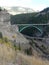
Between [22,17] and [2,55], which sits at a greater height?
[2,55]

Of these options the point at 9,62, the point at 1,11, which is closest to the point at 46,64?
the point at 9,62

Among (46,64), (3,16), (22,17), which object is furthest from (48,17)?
(46,64)

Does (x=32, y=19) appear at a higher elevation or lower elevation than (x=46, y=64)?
lower

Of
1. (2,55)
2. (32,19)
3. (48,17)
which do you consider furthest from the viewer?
(32,19)

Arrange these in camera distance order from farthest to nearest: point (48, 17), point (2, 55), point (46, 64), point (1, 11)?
point (48, 17), point (1, 11), point (46, 64), point (2, 55)

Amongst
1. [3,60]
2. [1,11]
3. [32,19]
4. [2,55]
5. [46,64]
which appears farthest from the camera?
[32,19]

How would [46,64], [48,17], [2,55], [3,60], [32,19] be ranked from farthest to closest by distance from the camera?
[32,19] → [48,17] → [46,64] → [2,55] → [3,60]

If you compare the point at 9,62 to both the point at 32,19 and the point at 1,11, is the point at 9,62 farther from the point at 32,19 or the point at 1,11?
the point at 32,19

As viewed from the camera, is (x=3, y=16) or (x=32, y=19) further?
(x=32, y=19)

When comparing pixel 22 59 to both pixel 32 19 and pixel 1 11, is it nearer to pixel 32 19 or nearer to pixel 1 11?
pixel 1 11
